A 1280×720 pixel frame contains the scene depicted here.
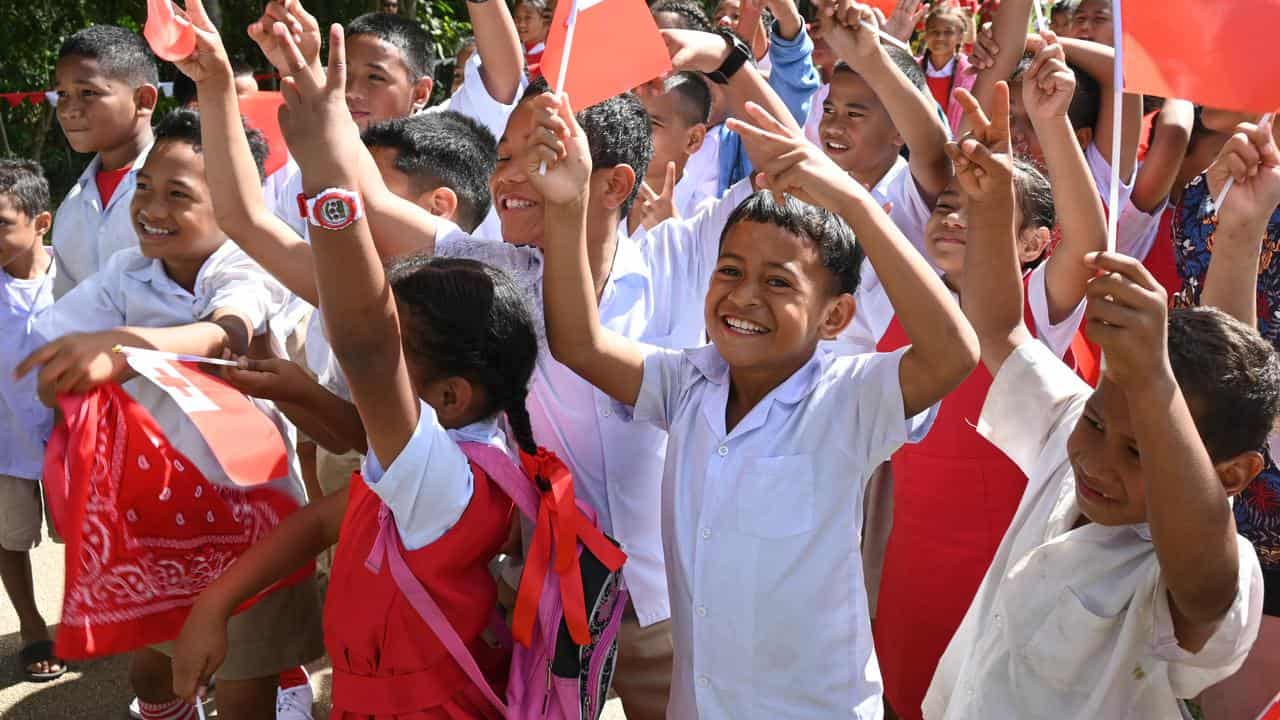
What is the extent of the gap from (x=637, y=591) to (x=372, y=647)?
67 centimetres

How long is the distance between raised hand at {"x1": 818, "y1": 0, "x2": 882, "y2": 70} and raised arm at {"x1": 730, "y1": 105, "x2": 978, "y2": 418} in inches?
36.3

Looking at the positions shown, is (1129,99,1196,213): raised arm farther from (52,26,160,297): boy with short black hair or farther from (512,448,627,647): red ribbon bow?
(52,26,160,297): boy with short black hair

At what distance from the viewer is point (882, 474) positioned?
3.31 metres

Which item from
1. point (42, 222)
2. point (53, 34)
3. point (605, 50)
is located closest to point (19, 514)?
point (42, 222)

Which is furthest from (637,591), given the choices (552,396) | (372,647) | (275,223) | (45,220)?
(45,220)

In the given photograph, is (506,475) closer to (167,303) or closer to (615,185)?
(615,185)

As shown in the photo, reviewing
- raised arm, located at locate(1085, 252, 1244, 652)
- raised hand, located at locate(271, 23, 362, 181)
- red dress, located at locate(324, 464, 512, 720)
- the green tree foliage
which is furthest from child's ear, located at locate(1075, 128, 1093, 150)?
the green tree foliage

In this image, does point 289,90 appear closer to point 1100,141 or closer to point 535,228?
point 535,228

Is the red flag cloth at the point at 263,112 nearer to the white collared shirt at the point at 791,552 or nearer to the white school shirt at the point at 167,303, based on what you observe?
the white school shirt at the point at 167,303

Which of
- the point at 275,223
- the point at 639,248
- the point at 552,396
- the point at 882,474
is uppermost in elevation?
the point at 275,223

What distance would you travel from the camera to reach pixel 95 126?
4.09 meters

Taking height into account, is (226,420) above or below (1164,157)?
below

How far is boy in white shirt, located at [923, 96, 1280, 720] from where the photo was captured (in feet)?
5.09

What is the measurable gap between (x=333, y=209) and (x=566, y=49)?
0.71 metres
